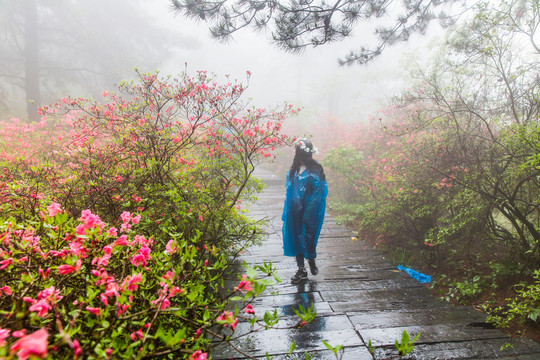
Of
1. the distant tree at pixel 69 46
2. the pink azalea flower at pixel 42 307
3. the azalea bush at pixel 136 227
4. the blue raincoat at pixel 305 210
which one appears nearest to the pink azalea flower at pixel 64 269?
the azalea bush at pixel 136 227

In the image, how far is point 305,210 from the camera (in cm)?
339

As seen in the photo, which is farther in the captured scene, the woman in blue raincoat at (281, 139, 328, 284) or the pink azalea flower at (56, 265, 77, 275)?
the woman in blue raincoat at (281, 139, 328, 284)

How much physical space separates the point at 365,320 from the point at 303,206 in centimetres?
138

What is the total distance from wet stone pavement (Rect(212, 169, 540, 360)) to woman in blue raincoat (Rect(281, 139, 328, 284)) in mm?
393

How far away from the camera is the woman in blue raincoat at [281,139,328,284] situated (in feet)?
11.1

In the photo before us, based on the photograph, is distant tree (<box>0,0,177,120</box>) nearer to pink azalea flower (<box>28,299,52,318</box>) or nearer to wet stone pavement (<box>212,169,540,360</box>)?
wet stone pavement (<box>212,169,540,360</box>)

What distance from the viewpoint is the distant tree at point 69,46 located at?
10.5 metres

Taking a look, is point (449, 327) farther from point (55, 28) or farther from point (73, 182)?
point (55, 28)

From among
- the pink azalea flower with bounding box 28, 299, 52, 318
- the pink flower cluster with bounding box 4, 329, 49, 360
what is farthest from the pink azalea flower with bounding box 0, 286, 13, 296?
the pink flower cluster with bounding box 4, 329, 49, 360

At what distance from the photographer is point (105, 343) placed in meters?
1.01

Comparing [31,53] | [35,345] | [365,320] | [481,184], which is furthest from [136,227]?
[31,53]

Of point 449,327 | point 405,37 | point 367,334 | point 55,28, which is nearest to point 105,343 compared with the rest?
point 367,334

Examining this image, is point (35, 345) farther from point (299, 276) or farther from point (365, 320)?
point (299, 276)

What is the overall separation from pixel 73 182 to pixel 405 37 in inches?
194
